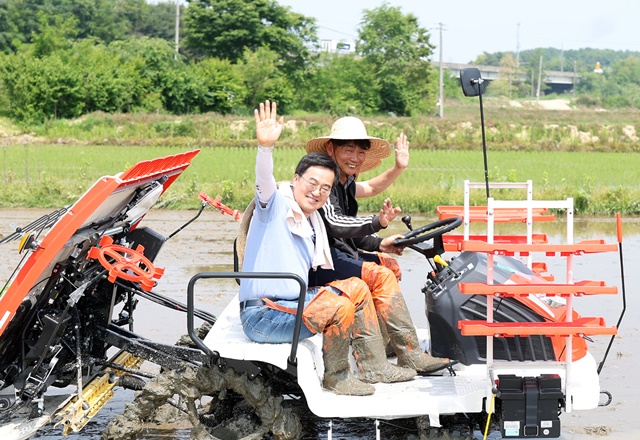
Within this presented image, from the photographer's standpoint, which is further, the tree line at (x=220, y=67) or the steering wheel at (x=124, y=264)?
the tree line at (x=220, y=67)

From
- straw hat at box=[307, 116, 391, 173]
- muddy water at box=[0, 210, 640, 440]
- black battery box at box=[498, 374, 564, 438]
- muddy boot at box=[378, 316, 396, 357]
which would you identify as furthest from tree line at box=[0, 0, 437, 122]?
black battery box at box=[498, 374, 564, 438]

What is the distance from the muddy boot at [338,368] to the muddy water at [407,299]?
0.53 meters

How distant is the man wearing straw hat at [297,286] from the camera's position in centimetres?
492

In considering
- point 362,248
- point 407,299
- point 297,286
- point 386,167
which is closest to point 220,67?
point 386,167

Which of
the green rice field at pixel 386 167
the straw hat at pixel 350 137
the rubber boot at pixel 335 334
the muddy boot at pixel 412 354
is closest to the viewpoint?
the rubber boot at pixel 335 334

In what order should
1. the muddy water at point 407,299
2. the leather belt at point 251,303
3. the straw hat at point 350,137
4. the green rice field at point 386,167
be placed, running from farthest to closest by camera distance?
1. the green rice field at point 386,167
2. the muddy water at point 407,299
3. the straw hat at point 350,137
4. the leather belt at point 251,303

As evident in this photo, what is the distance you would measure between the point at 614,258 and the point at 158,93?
3416cm

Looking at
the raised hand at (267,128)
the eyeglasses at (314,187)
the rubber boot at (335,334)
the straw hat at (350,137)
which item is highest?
the raised hand at (267,128)

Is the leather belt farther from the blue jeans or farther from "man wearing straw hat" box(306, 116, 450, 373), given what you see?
"man wearing straw hat" box(306, 116, 450, 373)

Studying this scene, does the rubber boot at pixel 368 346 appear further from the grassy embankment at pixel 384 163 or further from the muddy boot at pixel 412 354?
the grassy embankment at pixel 384 163

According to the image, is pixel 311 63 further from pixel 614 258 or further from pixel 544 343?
pixel 544 343

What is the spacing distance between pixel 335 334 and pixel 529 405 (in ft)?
3.32

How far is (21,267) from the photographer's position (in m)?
4.84

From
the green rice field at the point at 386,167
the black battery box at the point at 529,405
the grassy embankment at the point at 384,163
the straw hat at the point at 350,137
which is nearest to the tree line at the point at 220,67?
the grassy embankment at the point at 384,163
